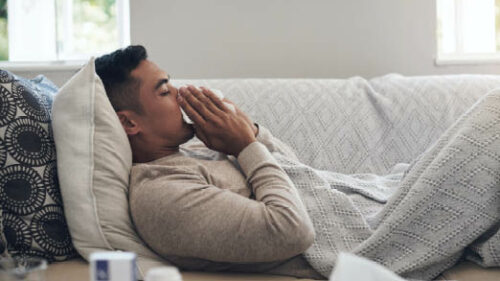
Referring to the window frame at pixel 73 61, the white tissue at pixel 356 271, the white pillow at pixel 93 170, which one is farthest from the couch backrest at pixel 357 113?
the window frame at pixel 73 61

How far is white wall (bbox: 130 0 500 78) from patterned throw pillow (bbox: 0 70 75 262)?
1563 millimetres

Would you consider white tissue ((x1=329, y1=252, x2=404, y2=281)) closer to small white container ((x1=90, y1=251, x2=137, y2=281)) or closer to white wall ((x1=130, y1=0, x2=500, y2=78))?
small white container ((x1=90, y1=251, x2=137, y2=281))

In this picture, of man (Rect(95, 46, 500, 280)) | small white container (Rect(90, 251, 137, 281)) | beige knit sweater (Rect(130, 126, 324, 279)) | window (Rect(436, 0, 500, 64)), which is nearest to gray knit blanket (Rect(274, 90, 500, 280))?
man (Rect(95, 46, 500, 280))

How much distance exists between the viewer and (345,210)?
4.96 ft

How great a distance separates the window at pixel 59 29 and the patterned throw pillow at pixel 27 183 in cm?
224

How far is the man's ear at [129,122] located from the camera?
5.16 ft

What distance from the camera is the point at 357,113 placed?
2.06 m

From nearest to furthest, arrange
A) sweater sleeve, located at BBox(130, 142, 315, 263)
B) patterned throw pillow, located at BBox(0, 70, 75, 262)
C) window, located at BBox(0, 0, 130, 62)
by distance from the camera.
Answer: sweater sleeve, located at BBox(130, 142, 315, 263) → patterned throw pillow, located at BBox(0, 70, 75, 262) → window, located at BBox(0, 0, 130, 62)

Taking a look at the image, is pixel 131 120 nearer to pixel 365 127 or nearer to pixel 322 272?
pixel 322 272

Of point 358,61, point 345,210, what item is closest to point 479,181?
point 345,210

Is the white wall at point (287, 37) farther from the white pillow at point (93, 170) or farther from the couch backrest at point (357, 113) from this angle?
the white pillow at point (93, 170)

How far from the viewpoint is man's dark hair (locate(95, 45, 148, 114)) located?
158 cm

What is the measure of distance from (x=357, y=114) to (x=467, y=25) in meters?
1.66

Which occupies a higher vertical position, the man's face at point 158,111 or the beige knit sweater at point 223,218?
the man's face at point 158,111
